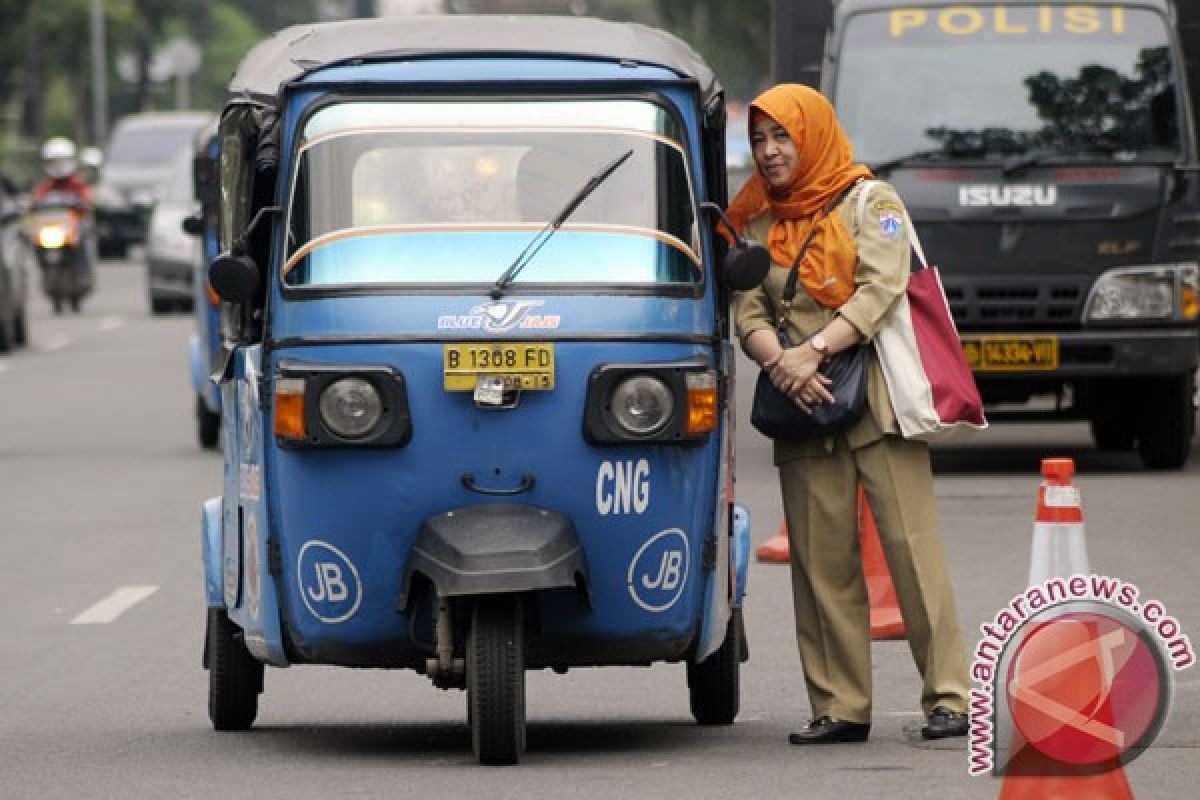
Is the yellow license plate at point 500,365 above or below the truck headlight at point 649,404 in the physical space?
above

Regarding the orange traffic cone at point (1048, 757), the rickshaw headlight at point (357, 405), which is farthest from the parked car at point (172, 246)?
the orange traffic cone at point (1048, 757)

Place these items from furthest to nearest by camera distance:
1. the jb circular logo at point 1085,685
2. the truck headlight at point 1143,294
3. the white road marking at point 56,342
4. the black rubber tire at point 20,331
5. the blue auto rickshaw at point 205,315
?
the white road marking at point 56,342, the black rubber tire at point 20,331, the blue auto rickshaw at point 205,315, the truck headlight at point 1143,294, the jb circular logo at point 1085,685

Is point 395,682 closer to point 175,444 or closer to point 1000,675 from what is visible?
point 1000,675

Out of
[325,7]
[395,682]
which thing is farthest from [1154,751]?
[325,7]

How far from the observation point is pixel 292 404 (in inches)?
346

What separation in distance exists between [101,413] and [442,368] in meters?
15.7

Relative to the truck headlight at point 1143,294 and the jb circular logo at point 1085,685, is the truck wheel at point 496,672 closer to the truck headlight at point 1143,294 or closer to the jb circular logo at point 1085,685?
the jb circular logo at point 1085,685

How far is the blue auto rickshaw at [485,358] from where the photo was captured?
871 centimetres

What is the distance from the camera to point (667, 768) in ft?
28.8

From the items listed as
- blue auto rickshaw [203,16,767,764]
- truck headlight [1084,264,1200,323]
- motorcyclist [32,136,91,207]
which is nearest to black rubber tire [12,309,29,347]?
motorcyclist [32,136,91,207]

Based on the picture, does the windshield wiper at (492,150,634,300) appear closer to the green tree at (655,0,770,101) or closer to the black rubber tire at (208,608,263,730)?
the black rubber tire at (208,608,263,730)

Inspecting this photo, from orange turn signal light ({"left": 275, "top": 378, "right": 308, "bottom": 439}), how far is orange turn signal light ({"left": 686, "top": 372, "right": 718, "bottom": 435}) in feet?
3.25

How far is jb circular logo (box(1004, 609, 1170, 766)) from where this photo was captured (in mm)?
7605

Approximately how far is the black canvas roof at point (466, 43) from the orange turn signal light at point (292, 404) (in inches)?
33.2
